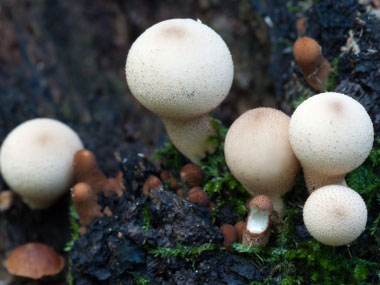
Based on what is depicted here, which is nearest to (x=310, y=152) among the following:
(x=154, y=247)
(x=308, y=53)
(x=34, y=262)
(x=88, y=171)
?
(x=308, y=53)

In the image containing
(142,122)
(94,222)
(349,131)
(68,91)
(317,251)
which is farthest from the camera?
(142,122)

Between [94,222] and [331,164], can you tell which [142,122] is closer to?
[94,222]

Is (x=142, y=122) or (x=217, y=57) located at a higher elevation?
(x=217, y=57)

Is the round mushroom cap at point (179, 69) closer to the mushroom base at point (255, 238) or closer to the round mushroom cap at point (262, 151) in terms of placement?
the round mushroom cap at point (262, 151)

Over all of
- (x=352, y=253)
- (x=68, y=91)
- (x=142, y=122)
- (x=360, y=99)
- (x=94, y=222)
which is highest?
(x=360, y=99)

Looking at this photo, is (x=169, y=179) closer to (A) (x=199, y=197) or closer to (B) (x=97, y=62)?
(A) (x=199, y=197)

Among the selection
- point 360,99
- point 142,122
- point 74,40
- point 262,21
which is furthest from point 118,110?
point 360,99

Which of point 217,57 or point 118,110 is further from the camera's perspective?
point 118,110

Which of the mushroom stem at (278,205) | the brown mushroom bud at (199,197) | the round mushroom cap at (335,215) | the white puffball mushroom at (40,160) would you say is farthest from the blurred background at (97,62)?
the round mushroom cap at (335,215)
